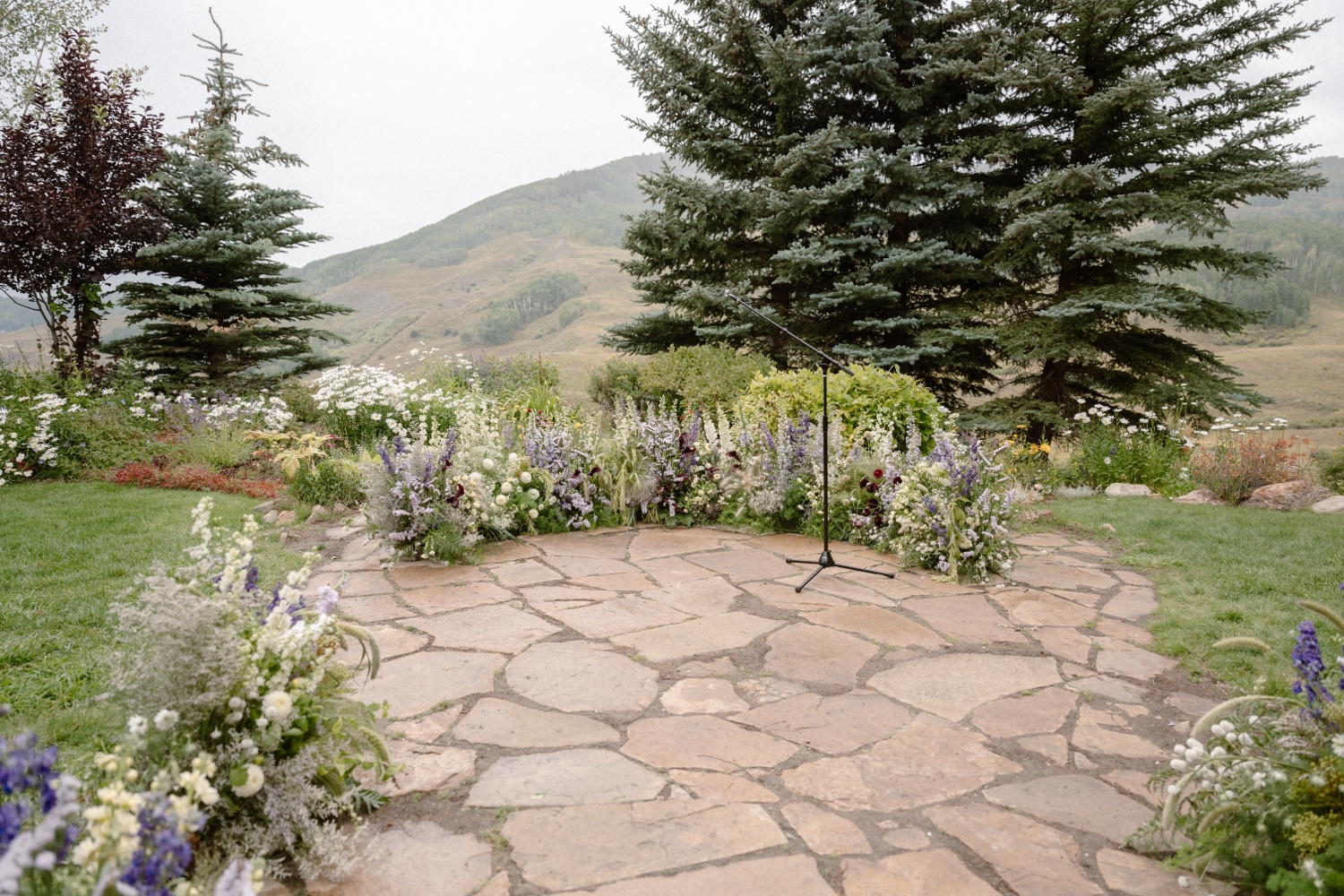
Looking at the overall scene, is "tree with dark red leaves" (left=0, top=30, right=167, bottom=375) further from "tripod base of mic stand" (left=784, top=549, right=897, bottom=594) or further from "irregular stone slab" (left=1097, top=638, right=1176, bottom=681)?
"irregular stone slab" (left=1097, top=638, right=1176, bottom=681)

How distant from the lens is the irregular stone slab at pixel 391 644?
3.15 meters

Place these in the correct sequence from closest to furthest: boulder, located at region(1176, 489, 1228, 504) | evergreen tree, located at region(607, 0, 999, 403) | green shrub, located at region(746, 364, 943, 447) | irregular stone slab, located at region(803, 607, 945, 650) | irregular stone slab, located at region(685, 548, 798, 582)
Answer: irregular stone slab, located at region(803, 607, 945, 650), irregular stone slab, located at region(685, 548, 798, 582), green shrub, located at region(746, 364, 943, 447), boulder, located at region(1176, 489, 1228, 504), evergreen tree, located at region(607, 0, 999, 403)

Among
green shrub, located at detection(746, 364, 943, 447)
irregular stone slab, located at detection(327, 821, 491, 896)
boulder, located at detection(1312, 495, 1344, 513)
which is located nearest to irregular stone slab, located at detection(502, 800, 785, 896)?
irregular stone slab, located at detection(327, 821, 491, 896)

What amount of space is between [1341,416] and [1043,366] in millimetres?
17794

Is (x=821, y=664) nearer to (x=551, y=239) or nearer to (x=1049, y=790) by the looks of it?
(x=1049, y=790)

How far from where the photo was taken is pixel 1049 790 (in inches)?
88.5

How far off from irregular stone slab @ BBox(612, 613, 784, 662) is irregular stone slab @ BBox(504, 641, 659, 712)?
0.16m

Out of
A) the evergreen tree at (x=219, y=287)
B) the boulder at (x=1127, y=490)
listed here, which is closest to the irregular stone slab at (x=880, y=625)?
the boulder at (x=1127, y=490)

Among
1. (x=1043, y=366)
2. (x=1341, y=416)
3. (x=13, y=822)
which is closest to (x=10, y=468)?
(x=13, y=822)

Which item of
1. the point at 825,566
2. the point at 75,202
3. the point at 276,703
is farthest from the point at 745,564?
the point at 75,202

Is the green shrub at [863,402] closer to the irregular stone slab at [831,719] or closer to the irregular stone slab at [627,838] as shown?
the irregular stone slab at [831,719]

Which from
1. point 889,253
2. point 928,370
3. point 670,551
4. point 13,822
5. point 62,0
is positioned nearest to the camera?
point 13,822

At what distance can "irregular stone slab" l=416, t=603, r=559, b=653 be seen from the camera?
330 centimetres

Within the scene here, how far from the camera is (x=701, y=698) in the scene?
2.83 meters
